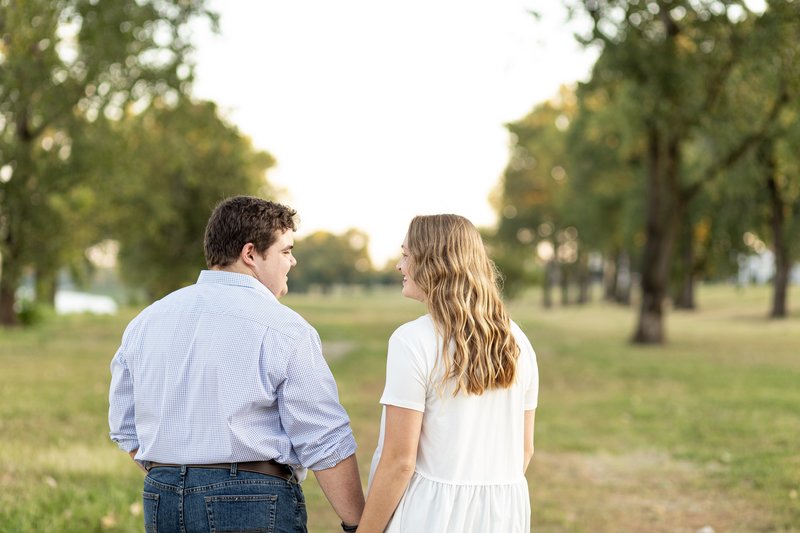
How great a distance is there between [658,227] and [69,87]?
15.7 m

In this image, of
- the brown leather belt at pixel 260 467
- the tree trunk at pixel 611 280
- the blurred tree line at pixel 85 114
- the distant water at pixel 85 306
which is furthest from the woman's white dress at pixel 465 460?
the tree trunk at pixel 611 280

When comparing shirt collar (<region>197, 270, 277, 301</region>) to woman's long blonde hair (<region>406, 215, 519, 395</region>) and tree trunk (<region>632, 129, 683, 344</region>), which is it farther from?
tree trunk (<region>632, 129, 683, 344</region>)

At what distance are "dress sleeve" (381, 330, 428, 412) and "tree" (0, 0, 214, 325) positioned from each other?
15.9 meters

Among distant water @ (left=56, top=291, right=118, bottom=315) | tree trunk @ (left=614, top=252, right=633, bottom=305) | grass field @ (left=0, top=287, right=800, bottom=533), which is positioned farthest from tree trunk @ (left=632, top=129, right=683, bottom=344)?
tree trunk @ (left=614, top=252, right=633, bottom=305)

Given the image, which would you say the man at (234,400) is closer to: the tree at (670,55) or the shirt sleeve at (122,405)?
the shirt sleeve at (122,405)

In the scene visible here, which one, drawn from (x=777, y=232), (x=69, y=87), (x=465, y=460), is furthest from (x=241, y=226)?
(x=777, y=232)

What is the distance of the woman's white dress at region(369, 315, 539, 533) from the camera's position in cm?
311

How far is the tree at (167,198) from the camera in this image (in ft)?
88.1

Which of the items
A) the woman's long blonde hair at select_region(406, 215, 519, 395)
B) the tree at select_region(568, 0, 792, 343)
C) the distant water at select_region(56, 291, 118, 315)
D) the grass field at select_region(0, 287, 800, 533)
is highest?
the tree at select_region(568, 0, 792, 343)

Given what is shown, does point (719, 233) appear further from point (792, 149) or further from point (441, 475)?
point (441, 475)

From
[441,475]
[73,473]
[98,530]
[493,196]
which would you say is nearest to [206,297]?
[441,475]

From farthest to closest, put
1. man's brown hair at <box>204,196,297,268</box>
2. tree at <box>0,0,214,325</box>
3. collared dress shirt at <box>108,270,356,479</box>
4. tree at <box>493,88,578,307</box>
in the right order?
tree at <box>493,88,578,307</box> < tree at <box>0,0,214,325</box> < man's brown hair at <box>204,196,297,268</box> < collared dress shirt at <box>108,270,356,479</box>

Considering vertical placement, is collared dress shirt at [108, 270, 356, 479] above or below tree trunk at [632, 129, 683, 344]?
below

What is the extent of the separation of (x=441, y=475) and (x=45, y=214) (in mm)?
21501
